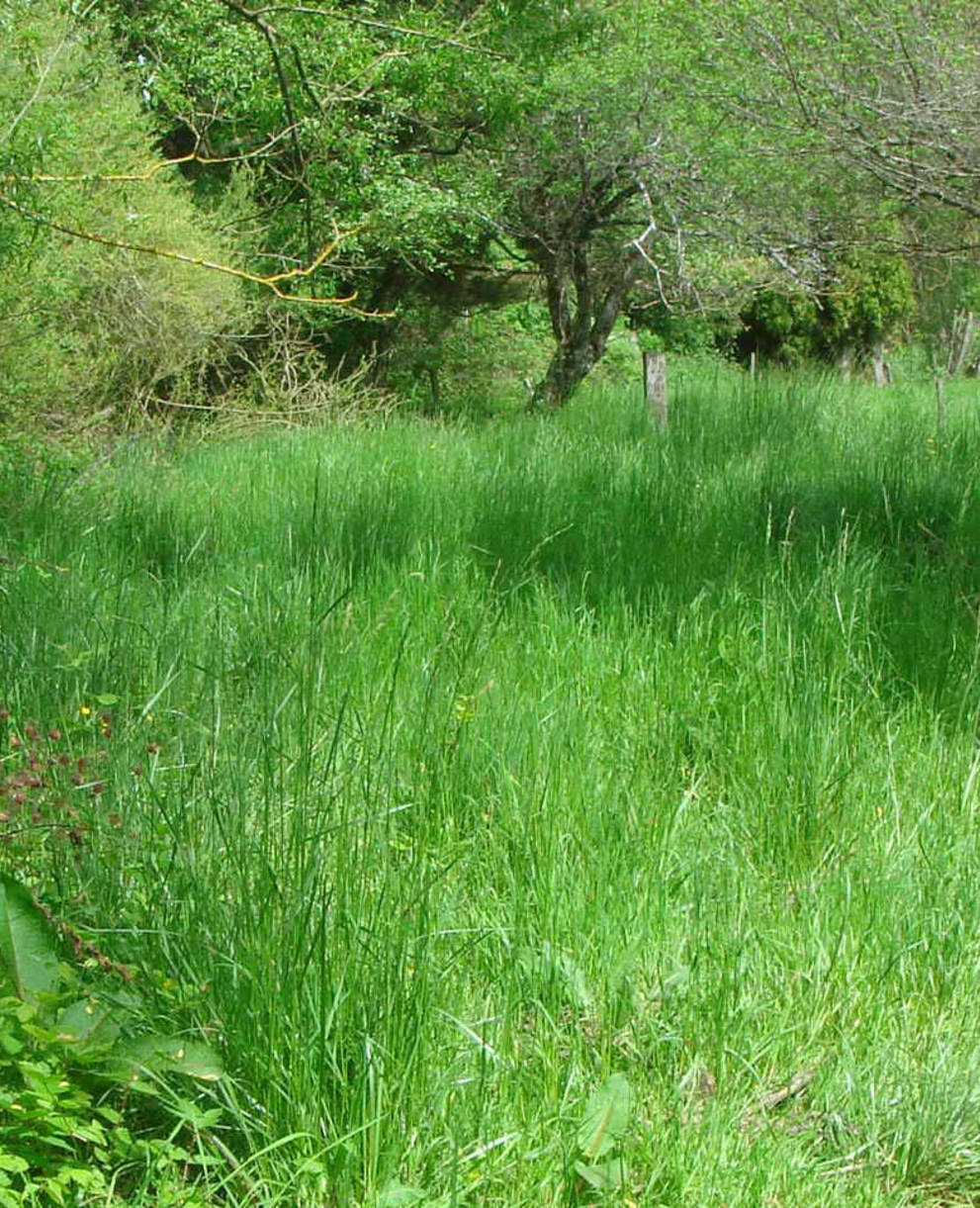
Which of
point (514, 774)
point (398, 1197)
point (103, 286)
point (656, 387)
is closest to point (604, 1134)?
point (398, 1197)

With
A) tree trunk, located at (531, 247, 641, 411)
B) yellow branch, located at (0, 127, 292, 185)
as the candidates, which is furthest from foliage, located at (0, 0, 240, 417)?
yellow branch, located at (0, 127, 292, 185)

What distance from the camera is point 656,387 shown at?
9.72m

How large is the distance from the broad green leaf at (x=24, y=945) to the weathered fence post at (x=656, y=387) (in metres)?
7.66

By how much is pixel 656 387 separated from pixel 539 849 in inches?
289

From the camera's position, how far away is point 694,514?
5.53m

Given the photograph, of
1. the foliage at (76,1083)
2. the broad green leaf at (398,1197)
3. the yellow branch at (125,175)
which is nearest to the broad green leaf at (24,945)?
the foliage at (76,1083)

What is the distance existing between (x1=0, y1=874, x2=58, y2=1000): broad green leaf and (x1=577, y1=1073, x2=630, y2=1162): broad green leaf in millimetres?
840

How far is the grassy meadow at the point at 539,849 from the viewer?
201 cm

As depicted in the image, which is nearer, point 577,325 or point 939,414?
point 939,414

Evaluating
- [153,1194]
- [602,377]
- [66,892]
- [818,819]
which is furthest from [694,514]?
[602,377]

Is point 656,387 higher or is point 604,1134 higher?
point 656,387

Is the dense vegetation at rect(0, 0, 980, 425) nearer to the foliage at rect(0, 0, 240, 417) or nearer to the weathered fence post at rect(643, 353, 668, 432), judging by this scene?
the foliage at rect(0, 0, 240, 417)

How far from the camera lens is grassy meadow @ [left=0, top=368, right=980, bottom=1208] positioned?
2006 millimetres

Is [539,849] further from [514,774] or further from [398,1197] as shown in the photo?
[398,1197]
